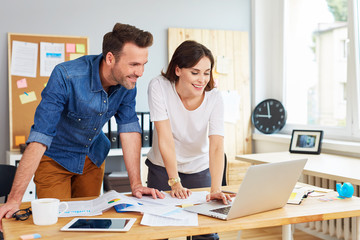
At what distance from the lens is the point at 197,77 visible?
1.90 meters

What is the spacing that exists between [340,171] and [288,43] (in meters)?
2.15

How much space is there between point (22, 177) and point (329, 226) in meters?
2.40

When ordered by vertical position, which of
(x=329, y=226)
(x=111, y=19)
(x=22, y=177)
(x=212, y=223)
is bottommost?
(x=329, y=226)

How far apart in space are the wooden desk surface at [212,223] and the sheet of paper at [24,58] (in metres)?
2.30

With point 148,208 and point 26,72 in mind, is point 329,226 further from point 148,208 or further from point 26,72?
point 26,72

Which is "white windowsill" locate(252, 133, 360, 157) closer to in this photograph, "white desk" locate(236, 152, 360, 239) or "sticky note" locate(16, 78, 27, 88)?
"white desk" locate(236, 152, 360, 239)

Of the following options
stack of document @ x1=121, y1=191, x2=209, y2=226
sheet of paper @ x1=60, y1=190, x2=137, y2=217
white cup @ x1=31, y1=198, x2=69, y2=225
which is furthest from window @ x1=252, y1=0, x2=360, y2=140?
white cup @ x1=31, y1=198, x2=69, y2=225

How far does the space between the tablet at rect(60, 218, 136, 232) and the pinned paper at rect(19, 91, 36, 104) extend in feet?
8.26

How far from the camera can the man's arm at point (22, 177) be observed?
4.75ft

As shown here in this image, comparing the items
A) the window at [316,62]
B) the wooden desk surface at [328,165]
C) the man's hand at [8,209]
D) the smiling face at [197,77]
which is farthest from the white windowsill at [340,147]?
the man's hand at [8,209]

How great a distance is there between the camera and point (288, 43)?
4309 millimetres

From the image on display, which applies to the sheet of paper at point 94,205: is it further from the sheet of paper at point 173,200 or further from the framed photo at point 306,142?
the framed photo at point 306,142

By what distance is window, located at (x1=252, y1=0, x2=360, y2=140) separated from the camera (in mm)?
3395

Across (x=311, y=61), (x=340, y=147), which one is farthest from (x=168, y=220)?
(x=311, y=61)
